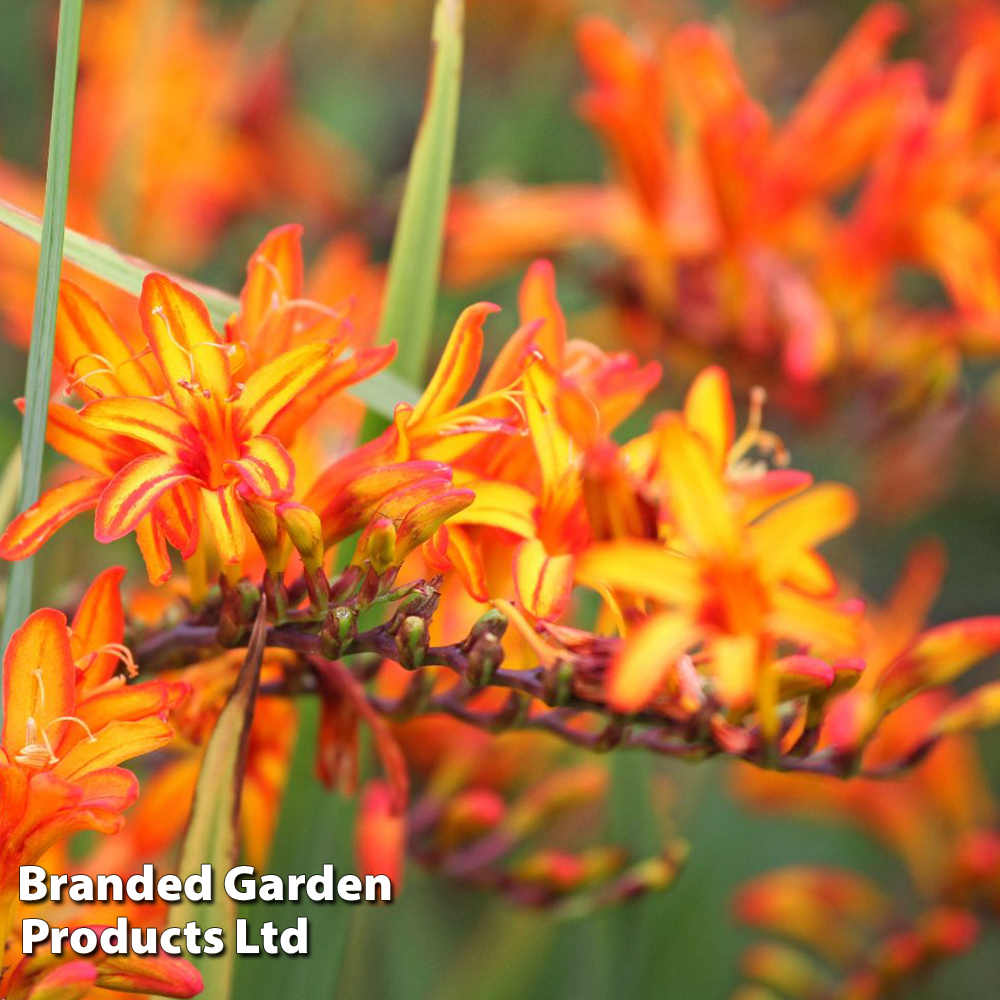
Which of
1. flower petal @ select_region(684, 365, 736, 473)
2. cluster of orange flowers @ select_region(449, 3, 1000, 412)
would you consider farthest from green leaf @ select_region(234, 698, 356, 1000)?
cluster of orange flowers @ select_region(449, 3, 1000, 412)

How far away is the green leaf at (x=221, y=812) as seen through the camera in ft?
1.69

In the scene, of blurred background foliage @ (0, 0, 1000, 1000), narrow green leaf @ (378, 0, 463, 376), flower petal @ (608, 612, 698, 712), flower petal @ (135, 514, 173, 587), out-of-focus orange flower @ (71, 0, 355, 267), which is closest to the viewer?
flower petal @ (608, 612, 698, 712)

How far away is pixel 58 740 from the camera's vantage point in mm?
510

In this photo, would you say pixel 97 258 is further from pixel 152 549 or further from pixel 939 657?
pixel 939 657

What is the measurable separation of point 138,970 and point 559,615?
20 centimetres

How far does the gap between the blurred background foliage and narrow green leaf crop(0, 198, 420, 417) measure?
0.60 feet

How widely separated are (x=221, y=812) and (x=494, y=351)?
2.98ft

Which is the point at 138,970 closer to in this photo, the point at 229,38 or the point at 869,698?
the point at 869,698

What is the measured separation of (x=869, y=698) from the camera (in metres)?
0.62

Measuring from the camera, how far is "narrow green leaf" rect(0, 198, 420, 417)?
0.56 m

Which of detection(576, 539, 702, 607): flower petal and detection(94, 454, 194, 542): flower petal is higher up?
detection(94, 454, 194, 542): flower petal

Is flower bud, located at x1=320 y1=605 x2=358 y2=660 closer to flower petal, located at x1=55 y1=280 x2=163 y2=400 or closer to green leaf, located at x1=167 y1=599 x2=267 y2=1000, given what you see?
green leaf, located at x1=167 y1=599 x2=267 y2=1000

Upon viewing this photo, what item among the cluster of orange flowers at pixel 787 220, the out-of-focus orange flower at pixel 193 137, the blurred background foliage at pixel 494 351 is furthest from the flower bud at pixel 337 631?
the out-of-focus orange flower at pixel 193 137

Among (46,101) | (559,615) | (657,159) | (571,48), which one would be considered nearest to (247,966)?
(559,615)
